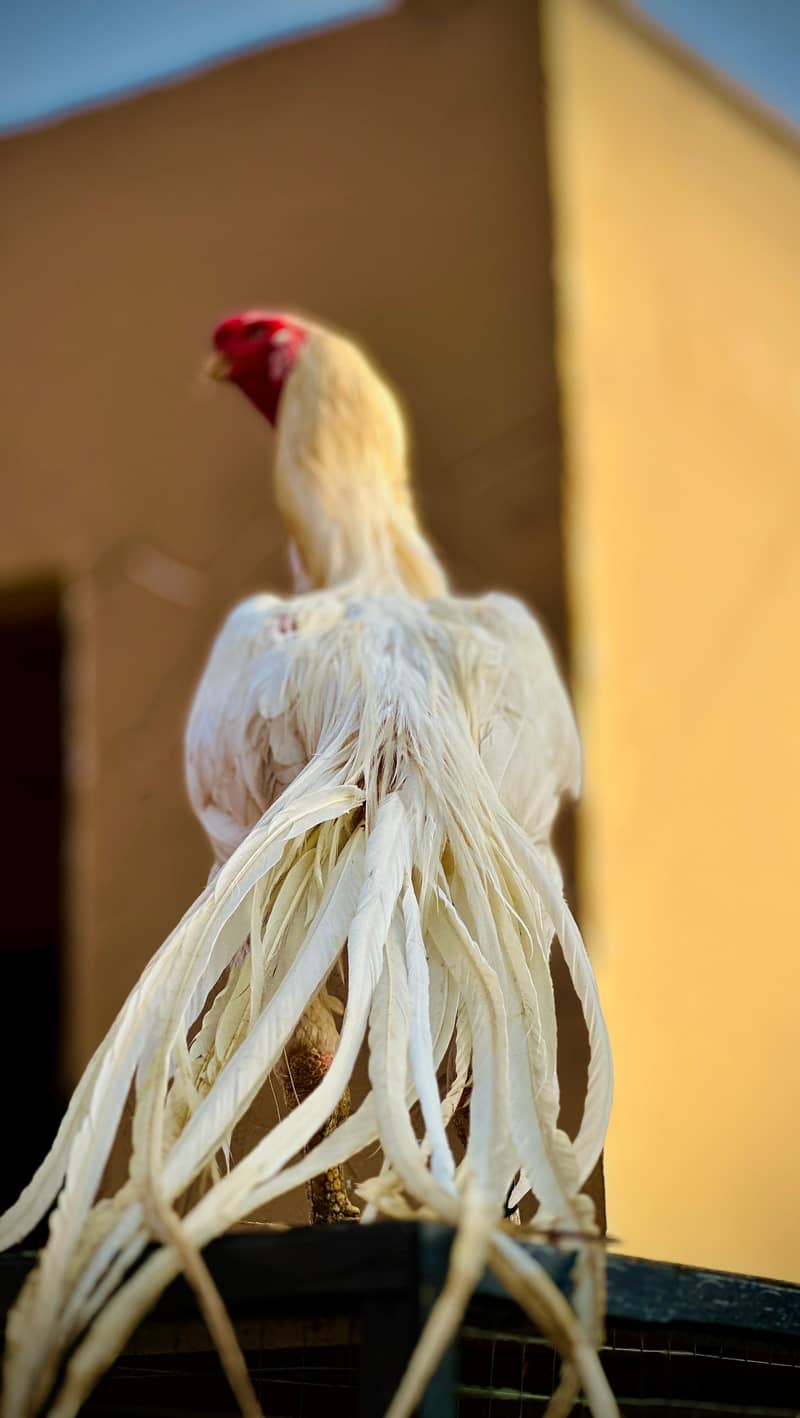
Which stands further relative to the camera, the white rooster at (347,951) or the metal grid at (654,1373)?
the metal grid at (654,1373)

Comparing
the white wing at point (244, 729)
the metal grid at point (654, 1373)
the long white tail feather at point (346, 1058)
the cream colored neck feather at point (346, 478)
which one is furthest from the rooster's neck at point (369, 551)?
the metal grid at point (654, 1373)

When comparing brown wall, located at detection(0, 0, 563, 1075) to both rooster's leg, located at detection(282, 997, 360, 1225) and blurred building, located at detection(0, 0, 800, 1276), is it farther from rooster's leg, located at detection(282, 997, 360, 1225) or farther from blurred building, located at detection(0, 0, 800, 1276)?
rooster's leg, located at detection(282, 997, 360, 1225)

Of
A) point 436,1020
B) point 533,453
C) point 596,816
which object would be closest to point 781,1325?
point 436,1020

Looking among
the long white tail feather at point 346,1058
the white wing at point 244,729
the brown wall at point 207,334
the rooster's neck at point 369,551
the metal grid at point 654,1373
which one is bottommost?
the metal grid at point 654,1373

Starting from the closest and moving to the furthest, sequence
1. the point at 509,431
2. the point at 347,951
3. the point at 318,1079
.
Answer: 1. the point at 347,951
2. the point at 318,1079
3. the point at 509,431

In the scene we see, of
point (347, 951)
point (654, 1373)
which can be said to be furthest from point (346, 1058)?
point (654, 1373)

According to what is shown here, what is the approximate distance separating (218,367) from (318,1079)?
921 mm

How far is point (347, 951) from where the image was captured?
151 centimetres

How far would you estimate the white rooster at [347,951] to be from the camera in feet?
3.79

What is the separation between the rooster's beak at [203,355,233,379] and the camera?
2.26 meters

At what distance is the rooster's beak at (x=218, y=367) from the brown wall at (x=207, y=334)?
0.92 metres

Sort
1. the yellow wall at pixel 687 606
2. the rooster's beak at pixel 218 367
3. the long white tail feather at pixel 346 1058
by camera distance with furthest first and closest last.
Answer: the yellow wall at pixel 687 606, the rooster's beak at pixel 218 367, the long white tail feather at pixel 346 1058

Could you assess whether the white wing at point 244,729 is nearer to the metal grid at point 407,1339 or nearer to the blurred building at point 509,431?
the metal grid at point 407,1339

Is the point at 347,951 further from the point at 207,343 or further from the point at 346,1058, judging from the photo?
the point at 207,343
